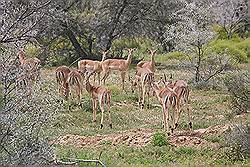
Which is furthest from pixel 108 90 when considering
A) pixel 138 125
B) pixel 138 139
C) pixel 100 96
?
pixel 138 139

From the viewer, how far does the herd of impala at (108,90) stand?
13688 millimetres

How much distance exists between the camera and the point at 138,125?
1518 centimetres

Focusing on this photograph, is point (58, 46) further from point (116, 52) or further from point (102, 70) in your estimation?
point (102, 70)

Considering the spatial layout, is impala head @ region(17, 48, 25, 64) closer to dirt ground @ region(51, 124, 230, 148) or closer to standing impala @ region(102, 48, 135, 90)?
dirt ground @ region(51, 124, 230, 148)

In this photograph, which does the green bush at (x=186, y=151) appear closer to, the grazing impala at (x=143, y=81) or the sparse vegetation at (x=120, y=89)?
the sparse vegetation at (x=120, y=89)

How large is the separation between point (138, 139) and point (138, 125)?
2.76 m

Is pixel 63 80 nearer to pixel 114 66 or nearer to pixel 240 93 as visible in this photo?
pixel 114 66

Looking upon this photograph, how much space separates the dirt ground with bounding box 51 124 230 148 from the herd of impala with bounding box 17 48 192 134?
1.81ft

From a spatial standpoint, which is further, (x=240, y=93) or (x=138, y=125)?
(x=138, y=125)

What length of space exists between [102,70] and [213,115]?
249 inches

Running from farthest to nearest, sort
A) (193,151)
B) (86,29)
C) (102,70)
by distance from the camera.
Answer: (86,29) < (102,70) < (193,151)

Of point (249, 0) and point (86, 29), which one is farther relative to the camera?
point (249, 0)

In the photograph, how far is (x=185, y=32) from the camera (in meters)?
22.4

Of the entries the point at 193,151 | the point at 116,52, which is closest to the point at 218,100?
the point at 193,151
